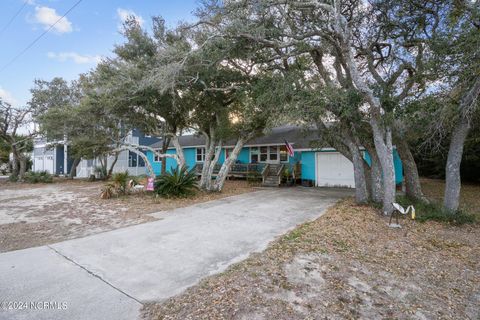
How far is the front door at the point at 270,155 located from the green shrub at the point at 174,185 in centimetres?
761

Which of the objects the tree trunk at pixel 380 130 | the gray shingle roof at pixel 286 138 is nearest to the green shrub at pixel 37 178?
the gray shingle roof at pixel 286 138

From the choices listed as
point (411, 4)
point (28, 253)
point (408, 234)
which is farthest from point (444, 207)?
point (28, 253)

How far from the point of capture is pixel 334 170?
14.8m

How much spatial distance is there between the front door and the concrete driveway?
33.0 feet

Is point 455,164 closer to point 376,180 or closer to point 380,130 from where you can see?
point 380,130

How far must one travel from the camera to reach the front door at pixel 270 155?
16.9 metres

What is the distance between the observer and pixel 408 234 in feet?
18.5

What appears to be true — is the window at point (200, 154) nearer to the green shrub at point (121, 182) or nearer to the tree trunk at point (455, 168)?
the green shrub at point (121, 182)

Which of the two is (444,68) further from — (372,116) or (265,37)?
(265,37)

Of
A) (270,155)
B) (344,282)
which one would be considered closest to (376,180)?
(344,282)

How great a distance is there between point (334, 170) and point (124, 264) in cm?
1321

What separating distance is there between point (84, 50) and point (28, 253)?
30.8 ft

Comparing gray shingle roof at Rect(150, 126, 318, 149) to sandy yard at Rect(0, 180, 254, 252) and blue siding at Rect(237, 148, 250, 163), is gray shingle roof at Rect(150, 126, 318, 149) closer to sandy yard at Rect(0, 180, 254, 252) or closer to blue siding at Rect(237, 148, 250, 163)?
blue siding at Rect(237, 148, 250, 163)

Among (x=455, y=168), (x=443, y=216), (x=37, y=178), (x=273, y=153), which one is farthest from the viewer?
(x=37, y=178)
